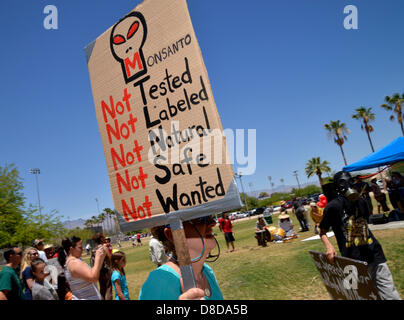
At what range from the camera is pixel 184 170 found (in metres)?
1.87

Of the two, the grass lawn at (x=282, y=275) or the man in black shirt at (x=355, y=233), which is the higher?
the man in black shirt at (x=355, y=233)

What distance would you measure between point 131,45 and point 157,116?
0.59 meters

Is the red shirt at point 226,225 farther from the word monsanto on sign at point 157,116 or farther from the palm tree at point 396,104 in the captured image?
the palm tree at point 396,104

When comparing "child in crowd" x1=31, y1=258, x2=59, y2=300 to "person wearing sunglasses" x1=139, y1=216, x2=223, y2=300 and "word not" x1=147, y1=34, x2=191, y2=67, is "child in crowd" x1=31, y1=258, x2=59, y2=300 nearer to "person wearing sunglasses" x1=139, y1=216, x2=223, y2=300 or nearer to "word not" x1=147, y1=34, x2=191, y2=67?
"person wearing sunglasses" x1=139, y1=216, x2=223, y2=300

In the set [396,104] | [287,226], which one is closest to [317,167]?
[396,104]

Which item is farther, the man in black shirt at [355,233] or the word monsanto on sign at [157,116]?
the man in black shirt at [355,233]

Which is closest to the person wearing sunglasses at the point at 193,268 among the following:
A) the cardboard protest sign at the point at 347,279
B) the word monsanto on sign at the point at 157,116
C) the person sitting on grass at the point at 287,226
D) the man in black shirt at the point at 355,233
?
the word monsanto on sign at the point at 157,116

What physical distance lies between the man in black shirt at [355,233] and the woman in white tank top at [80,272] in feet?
10.2

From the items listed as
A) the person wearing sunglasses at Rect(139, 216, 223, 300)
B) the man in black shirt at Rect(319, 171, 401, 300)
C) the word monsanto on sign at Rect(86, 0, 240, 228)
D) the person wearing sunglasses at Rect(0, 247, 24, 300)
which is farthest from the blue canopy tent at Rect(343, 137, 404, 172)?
the person wearing sunglasses at Rect(0, 247, 24, 300)

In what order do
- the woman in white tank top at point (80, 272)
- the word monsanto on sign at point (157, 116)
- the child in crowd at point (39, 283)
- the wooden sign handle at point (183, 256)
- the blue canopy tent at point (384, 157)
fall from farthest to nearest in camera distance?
the blue canopy tent at point (384, 157) < the child in crowd at point (39, 283) < the woman in white tank top at point (80, 272) < the word monsanto on sign at point (157, 116) < the wooden sign handle at point (183, 256)

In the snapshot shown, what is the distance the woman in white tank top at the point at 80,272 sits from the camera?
14.1ft

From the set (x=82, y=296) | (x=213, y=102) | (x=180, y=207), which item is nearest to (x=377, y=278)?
(x=180, y=207)

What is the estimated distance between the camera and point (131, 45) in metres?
2.12
